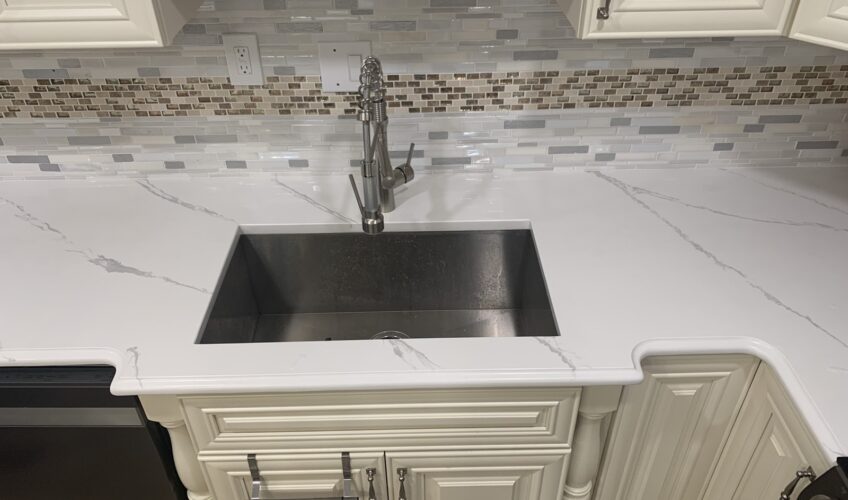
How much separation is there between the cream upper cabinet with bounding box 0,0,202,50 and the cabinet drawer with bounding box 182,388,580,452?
0.61m

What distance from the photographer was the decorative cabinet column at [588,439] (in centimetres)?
96

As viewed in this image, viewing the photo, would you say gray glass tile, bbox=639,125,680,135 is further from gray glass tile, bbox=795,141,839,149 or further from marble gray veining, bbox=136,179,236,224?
marble gray veining, bbox=136,179,236,224

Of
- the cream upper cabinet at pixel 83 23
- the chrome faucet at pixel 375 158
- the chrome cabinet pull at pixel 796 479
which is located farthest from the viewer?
the chrome faucet at pixel 375 158

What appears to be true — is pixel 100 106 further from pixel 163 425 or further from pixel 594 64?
pixel 594 64

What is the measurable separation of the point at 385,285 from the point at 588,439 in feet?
1.81

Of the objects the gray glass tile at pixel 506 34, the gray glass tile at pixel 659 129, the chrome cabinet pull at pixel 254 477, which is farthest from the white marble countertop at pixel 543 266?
the gray glass tile at pixel 506 34

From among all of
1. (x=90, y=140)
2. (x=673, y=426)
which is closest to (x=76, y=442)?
(x=90, y=140)

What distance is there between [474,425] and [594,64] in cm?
83

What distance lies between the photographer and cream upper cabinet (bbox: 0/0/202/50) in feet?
3.05

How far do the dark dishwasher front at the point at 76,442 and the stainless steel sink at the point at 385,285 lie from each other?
307mm

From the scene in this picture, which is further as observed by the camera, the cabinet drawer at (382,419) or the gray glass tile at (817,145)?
the gray glass tile at (817,145)

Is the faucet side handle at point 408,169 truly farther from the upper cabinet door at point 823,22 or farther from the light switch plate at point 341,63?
the upper cabinet door at point 823,22

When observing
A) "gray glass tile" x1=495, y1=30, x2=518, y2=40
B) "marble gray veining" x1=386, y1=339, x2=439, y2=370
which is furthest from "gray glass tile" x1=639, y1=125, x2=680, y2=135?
"marble gray veining" x1=386, y1=339, x2=439, y2=370

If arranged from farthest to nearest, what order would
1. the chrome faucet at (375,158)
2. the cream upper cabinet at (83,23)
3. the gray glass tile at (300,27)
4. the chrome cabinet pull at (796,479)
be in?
the gray glass tile at (300,27) → the chrome faucet at (375,158) → the cream upper cabinet at (83,23) → the chrome cabinet pull at (796,479)
